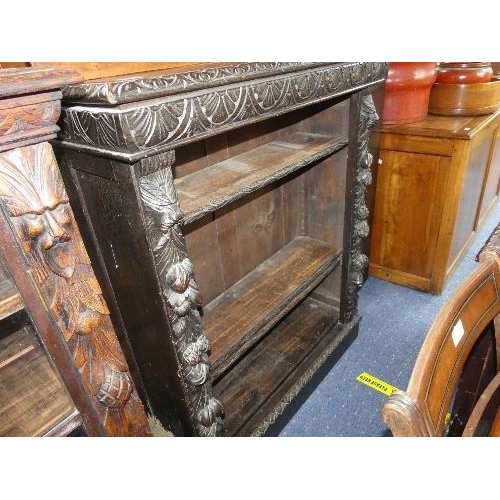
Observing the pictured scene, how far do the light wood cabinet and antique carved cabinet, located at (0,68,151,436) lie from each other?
1601 millimetres

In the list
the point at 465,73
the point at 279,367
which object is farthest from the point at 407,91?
→ the point at 279,367

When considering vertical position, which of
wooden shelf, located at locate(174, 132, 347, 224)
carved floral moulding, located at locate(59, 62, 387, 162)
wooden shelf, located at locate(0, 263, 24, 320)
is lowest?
wooden shelf, located at locate(174, 132, 347, 224)

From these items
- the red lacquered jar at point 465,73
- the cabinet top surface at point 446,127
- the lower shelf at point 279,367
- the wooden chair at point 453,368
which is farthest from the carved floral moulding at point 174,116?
the red lacquered jar at point 465,73

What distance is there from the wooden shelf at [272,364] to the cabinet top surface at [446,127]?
966mm

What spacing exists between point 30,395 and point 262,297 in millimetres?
868

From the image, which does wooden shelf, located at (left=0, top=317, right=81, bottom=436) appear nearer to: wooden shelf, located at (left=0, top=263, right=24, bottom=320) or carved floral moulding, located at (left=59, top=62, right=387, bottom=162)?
wooden shelf, located at (left=0, top=263, right=24, bottom=320)

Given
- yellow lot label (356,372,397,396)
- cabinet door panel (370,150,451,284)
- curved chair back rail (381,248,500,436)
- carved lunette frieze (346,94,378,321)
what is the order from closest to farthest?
curved chair back rail (381,248,500,436) < carved lunette frieze (346,94,378,321) < yellow lot label (356,372,397,396) < cabinet door panel (370,150,451,284)

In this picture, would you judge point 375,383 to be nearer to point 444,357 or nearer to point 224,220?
point 224,220

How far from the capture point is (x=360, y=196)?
1634 mm

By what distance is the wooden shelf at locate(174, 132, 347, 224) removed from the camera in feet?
3.37

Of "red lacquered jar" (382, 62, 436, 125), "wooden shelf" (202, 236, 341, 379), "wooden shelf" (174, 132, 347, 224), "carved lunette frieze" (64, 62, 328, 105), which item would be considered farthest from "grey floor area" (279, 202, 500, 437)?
"carved lunette frieze" (64, 62, 328, 105)

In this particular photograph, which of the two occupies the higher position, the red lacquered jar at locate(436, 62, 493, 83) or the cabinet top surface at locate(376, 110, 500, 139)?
the red lacquered jar at locate(436, 62, 493, 83)

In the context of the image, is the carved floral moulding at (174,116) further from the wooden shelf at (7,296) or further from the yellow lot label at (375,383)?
the yellow lot label at (375,383)

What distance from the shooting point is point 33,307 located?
2.31 feet
